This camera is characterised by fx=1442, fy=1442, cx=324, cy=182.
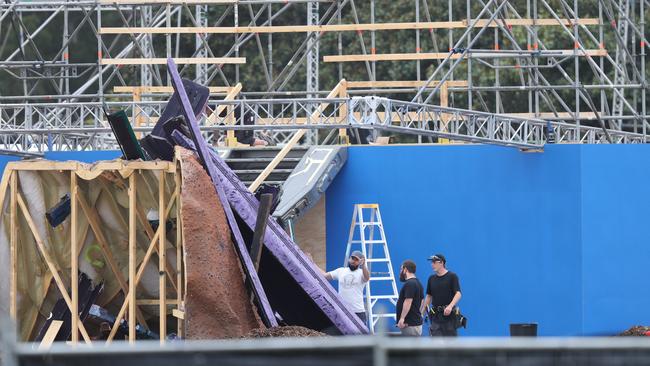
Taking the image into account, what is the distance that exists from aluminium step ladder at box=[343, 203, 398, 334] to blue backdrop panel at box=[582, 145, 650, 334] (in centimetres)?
251

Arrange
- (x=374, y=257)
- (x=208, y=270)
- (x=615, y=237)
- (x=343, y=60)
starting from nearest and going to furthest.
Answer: (x=208, y=270) → (x=615, y=237) → (x=374, y=257) → (x=343, y=60)

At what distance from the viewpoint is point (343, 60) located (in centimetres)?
2266

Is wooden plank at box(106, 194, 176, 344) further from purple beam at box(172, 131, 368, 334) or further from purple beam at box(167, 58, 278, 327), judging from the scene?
purple beam at box(172, 131, 368, 334)

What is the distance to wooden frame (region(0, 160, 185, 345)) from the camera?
13.5 metres

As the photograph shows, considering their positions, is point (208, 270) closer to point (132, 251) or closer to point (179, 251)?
point (179, 251)

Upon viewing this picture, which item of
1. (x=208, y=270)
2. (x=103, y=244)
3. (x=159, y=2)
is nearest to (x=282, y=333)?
(x=208, y=270)

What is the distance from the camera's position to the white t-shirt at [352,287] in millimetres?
16219

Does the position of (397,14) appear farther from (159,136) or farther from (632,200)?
(159,136)

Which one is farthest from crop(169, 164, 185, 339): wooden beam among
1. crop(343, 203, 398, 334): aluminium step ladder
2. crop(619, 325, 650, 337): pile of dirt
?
crop(619, 325, 650, 337): pile of dirt

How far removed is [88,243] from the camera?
570 inches

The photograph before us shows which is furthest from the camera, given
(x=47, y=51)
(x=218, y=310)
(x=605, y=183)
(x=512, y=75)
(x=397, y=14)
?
(x=47, y=51)

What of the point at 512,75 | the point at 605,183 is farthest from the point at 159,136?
the point at 512,75

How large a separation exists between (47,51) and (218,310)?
26999 millimetres

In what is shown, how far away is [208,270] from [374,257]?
20.6 ft
